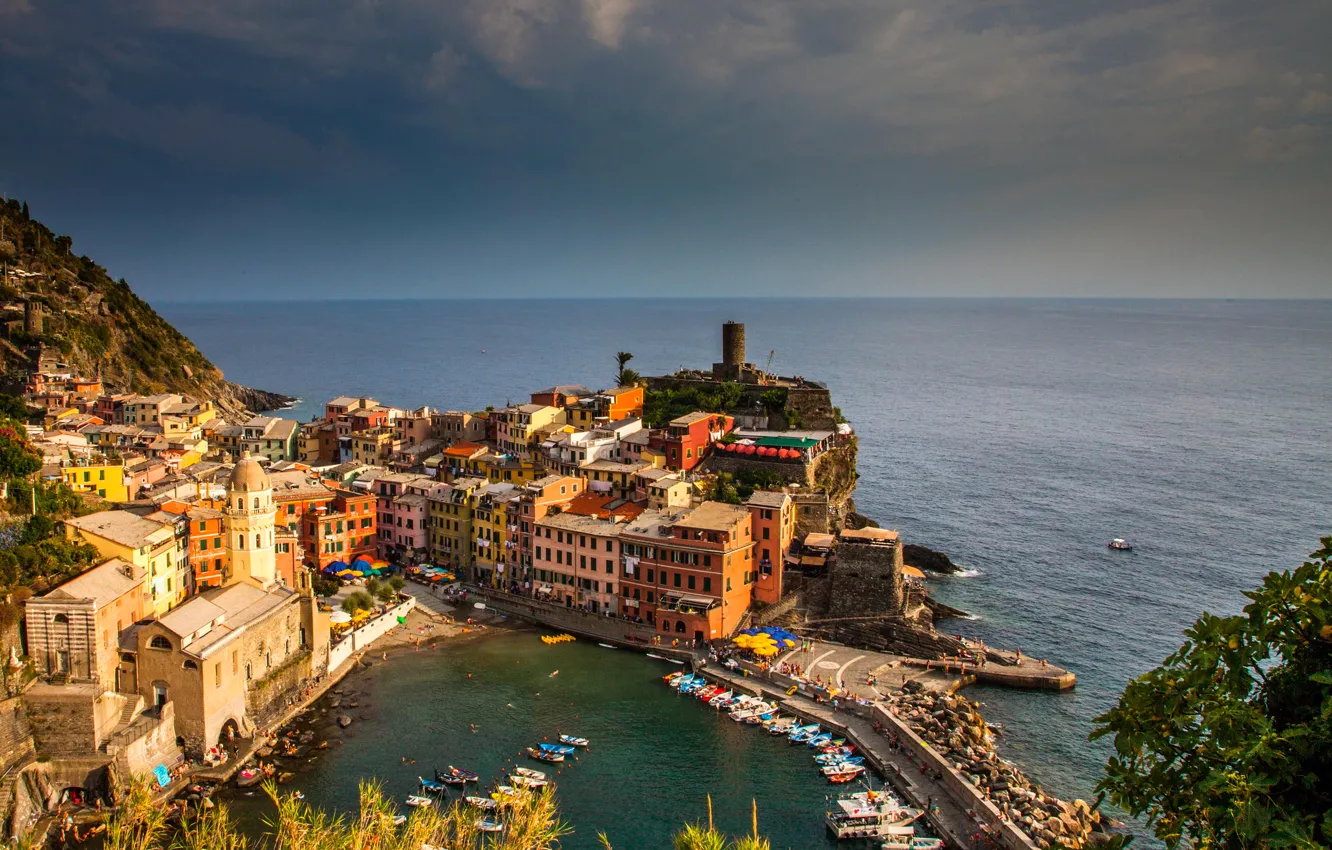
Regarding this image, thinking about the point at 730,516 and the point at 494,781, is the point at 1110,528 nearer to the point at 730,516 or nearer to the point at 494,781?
the point at 730,516

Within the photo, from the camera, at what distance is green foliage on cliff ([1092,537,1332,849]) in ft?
44.9

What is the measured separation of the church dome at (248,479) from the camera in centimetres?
4641

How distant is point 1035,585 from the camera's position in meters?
62.4

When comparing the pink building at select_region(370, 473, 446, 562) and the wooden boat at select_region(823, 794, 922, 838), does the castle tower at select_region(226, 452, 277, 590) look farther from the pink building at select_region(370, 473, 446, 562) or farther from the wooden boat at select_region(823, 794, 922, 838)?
the wooden boat at select_region(823, 794, 922, 838)

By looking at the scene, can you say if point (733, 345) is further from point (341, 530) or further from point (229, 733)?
point (229, 733)

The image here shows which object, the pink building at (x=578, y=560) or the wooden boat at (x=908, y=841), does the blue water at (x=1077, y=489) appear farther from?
the pink building at (x=578, y=560)

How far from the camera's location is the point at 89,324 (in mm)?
104562

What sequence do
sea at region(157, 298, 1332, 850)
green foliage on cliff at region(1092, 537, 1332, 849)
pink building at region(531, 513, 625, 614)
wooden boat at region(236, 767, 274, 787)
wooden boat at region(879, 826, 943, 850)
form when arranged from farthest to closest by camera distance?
pink building at region(531, 513, 625, 614) < sea at region(157, 298, 1332, 850) < wooden boat at region(236, 767, 274, 787) < wooden boat at region(879, 826, 943, 850) < green foliage on cliff at region(1092, 537, 1332, 849)

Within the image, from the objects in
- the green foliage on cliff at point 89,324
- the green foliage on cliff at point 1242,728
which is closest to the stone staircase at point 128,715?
the green foliage on cliff at point 1242,728

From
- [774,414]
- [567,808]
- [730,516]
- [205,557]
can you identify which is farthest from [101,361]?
[567,808]

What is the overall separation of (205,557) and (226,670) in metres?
11.9

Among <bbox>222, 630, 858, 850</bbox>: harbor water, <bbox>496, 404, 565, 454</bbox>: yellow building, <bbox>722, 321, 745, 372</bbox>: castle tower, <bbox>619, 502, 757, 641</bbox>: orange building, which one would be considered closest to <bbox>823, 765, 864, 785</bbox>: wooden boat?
<bbox>222, 630, 858, 850</bbox>: harbor water

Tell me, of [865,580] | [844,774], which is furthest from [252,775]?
[865,580]

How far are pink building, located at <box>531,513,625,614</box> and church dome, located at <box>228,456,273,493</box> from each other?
15284mm
